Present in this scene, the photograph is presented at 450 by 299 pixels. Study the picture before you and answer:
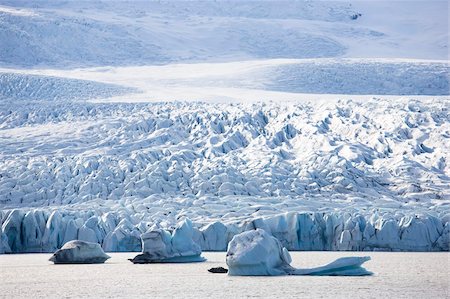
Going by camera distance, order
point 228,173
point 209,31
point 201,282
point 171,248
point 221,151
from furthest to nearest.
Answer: point 209,31 < point 221,151 < point 228,173 < point 171,248 < point 201,282

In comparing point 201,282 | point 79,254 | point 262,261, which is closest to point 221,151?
point 79,254

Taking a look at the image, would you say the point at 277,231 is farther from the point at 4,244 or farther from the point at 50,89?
the point at 50,89

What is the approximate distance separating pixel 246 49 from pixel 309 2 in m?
13.7

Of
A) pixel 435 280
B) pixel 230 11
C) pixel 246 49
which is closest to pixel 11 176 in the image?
pixel 435 280

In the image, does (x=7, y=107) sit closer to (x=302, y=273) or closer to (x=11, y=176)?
(x=11, y=176)

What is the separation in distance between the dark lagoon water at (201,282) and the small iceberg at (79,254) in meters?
0.20

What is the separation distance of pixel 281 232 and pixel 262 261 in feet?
15.5

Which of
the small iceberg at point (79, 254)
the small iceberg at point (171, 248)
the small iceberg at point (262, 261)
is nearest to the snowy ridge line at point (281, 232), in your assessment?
the small iceberg at point (171, 248)

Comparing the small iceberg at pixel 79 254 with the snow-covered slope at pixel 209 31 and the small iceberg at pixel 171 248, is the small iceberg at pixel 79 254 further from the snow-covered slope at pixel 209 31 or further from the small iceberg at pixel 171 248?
the snow-covered slope at pixel 209 31

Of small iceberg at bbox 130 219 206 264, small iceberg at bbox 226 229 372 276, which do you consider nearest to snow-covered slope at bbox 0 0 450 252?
small iceberg at bbox 130 219 206 264

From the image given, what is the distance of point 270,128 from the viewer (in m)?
20.1

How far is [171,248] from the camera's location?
38.2 feet

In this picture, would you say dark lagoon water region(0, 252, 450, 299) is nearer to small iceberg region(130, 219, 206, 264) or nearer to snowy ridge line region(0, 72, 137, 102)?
small iceberg region(130, 219, 206, 264)


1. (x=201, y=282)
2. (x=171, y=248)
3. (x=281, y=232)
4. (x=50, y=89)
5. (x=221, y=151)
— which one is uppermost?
(x=50, y=89)
